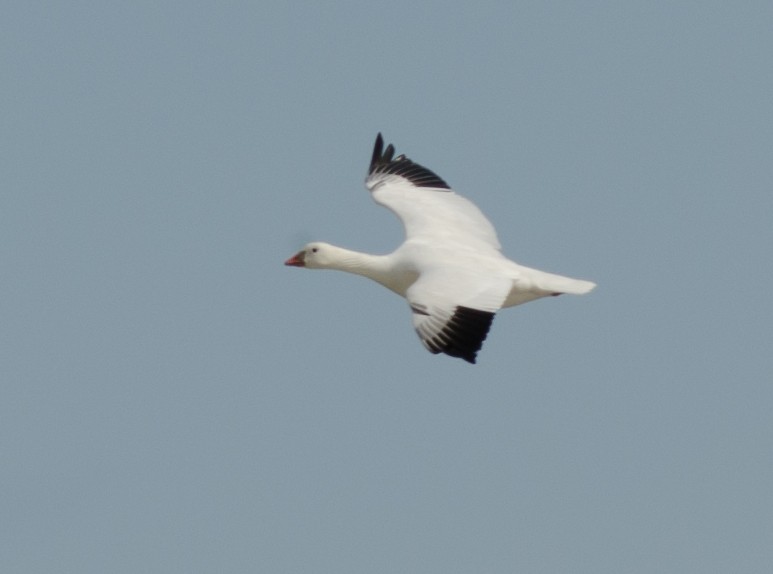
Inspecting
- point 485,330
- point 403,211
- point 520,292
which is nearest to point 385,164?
point 403,211

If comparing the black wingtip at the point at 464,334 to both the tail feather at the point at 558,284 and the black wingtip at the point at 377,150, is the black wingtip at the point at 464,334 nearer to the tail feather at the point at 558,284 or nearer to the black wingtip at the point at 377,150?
the tail feather at the point at 558,284

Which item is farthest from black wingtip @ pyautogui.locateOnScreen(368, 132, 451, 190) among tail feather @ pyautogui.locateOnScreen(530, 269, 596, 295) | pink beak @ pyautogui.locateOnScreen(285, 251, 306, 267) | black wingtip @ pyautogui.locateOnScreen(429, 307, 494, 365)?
black wingtip @ pyautogui.locateOnScreen(429, 307, 494, 365)

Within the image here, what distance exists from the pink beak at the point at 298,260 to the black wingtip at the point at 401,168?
2.24 m

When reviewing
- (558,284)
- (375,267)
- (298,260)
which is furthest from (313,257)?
(558,284)

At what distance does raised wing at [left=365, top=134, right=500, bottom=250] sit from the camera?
23.7 metres

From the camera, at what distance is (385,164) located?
26969 millimetres

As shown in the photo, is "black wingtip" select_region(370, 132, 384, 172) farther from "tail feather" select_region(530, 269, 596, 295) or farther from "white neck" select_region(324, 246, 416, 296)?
"tail feather" select_region(530, 269, 596, 295)

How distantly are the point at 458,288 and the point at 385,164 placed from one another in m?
6.62

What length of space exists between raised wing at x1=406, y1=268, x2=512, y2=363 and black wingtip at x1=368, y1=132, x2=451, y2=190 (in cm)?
478

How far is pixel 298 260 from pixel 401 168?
2762mm

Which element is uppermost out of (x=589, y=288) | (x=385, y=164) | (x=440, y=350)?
(x=385, y=164)

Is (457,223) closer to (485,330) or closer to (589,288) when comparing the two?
(589,288)

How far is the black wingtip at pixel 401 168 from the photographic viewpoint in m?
26.1

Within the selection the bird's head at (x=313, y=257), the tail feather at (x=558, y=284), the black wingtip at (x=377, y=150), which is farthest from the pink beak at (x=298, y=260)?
the tail feather at (x=558, y=284)
